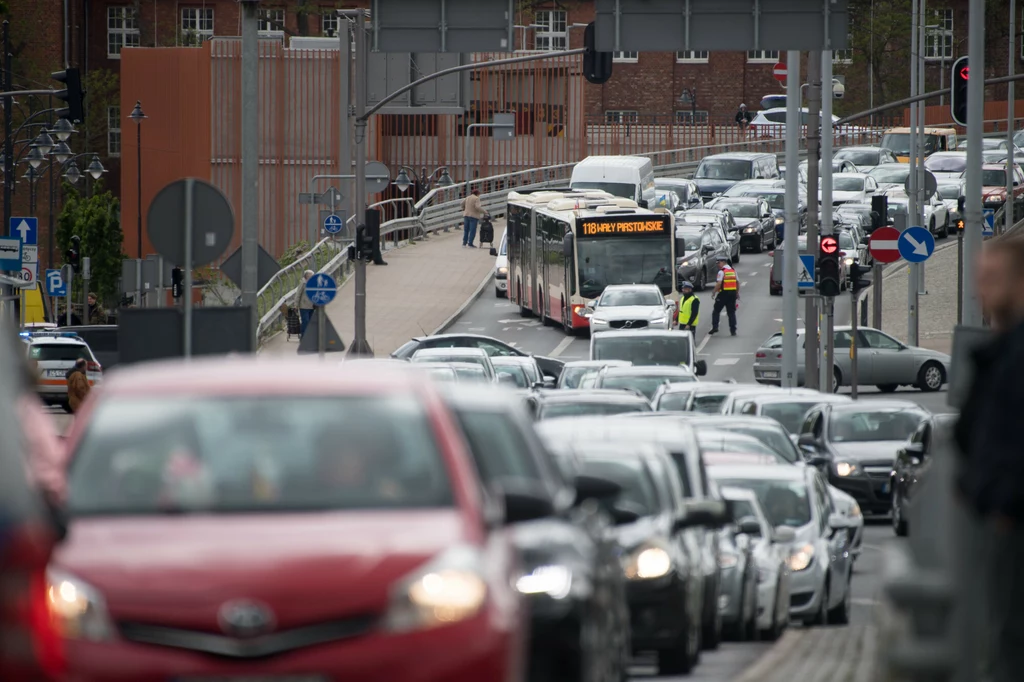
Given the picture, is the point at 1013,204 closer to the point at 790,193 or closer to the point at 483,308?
the point at 483,308

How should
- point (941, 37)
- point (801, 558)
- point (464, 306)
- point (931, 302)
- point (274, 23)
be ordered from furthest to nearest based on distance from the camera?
point (941, 37) < point (274, 23) < point (931, 302) < point (464, 306) < point (801, 558)

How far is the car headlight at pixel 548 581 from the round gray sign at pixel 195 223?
6497 mm

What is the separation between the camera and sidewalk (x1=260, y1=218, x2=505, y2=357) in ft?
166

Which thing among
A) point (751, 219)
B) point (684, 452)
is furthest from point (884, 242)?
point (751, 219)

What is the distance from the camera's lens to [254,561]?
21.8ft

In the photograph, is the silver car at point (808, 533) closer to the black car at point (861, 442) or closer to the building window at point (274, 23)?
the black car at point (861, 442)

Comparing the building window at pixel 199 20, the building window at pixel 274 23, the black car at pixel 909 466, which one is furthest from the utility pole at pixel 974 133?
the building window at pixel 199 20

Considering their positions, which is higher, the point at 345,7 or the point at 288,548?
the point at 345,7

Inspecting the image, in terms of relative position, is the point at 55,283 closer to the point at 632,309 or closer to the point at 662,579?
the point at 632,309

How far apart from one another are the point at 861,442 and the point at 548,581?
17.2 metres

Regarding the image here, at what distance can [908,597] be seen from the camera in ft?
21.2

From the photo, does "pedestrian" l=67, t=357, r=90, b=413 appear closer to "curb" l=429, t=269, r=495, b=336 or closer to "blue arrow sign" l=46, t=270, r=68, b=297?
"curb" l=429, t=269, r=495, b=336

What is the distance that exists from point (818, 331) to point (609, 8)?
7.24m

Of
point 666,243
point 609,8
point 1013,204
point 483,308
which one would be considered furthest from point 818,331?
point 1013,204
